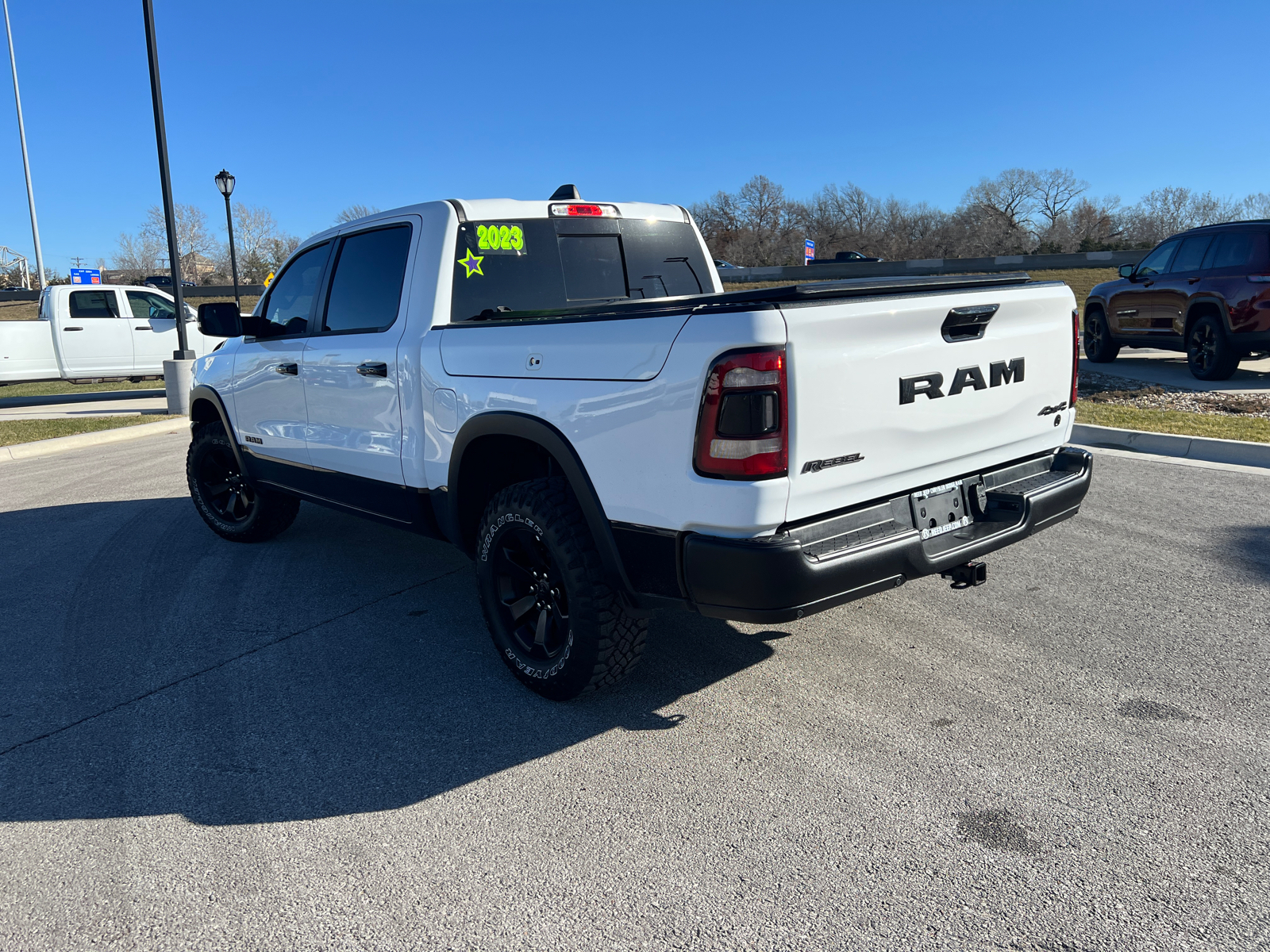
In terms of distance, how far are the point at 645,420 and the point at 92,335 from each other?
17.7m

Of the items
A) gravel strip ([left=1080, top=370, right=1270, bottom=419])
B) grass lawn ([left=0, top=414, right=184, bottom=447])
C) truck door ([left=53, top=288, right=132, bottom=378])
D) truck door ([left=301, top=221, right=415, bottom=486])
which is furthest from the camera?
truck door ([left=53, top=288, right=132, bottom=378])

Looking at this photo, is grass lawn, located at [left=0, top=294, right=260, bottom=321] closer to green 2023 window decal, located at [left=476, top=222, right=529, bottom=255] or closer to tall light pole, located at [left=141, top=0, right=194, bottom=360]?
tall light pole, located at [left=141, top=0, right=194, bottom=360]

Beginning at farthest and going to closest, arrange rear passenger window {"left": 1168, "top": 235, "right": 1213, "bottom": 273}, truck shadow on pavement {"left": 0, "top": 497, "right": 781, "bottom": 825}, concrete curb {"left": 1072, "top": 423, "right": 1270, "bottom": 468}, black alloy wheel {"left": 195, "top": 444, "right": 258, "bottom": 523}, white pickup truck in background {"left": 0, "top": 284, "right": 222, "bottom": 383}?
white pickup truck in background {"left": 0, "top": 284, "right": 222, "bottom": 383}
rear passenger window {"left": 1168, "top": 235, "right": 1213, "bottom": 273}
concrete curb {"left": 1072, "top": 423, "right": 1270, "bottom": 468}
black alloy wheel {"left": 195, "top": 444, "right": 258, "bottom": 523}
truck shadow on pavement {"left": 0, "top": 497, "right": 781, "bottom": 825}

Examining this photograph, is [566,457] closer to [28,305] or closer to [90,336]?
[90,336]

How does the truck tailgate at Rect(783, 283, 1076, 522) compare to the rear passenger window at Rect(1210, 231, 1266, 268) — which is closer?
the truck tailgate at Rect(783, 283, 1076, 522)

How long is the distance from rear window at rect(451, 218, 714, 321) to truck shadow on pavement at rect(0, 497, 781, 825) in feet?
5.13

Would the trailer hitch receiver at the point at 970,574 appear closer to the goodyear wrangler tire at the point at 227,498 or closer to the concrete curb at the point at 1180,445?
the goodyear wrangler tire at the point at 227,498

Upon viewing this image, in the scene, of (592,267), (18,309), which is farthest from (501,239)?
(18,309)

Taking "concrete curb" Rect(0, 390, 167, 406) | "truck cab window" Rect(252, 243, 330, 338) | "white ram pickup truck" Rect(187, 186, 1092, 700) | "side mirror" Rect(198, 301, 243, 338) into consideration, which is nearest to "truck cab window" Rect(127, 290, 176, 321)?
"concrete curb" Rect(0, 390, 167, 406)

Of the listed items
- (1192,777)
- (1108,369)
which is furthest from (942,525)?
(1108,369)

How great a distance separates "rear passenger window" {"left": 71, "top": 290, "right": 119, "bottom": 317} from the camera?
16766 mm

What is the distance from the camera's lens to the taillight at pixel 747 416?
259cm

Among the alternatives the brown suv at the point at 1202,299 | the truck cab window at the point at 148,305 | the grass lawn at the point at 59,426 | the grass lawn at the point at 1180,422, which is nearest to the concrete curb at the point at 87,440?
the grass lawn at the point at 59,426

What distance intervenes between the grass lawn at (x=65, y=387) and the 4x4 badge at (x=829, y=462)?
1888 cm
